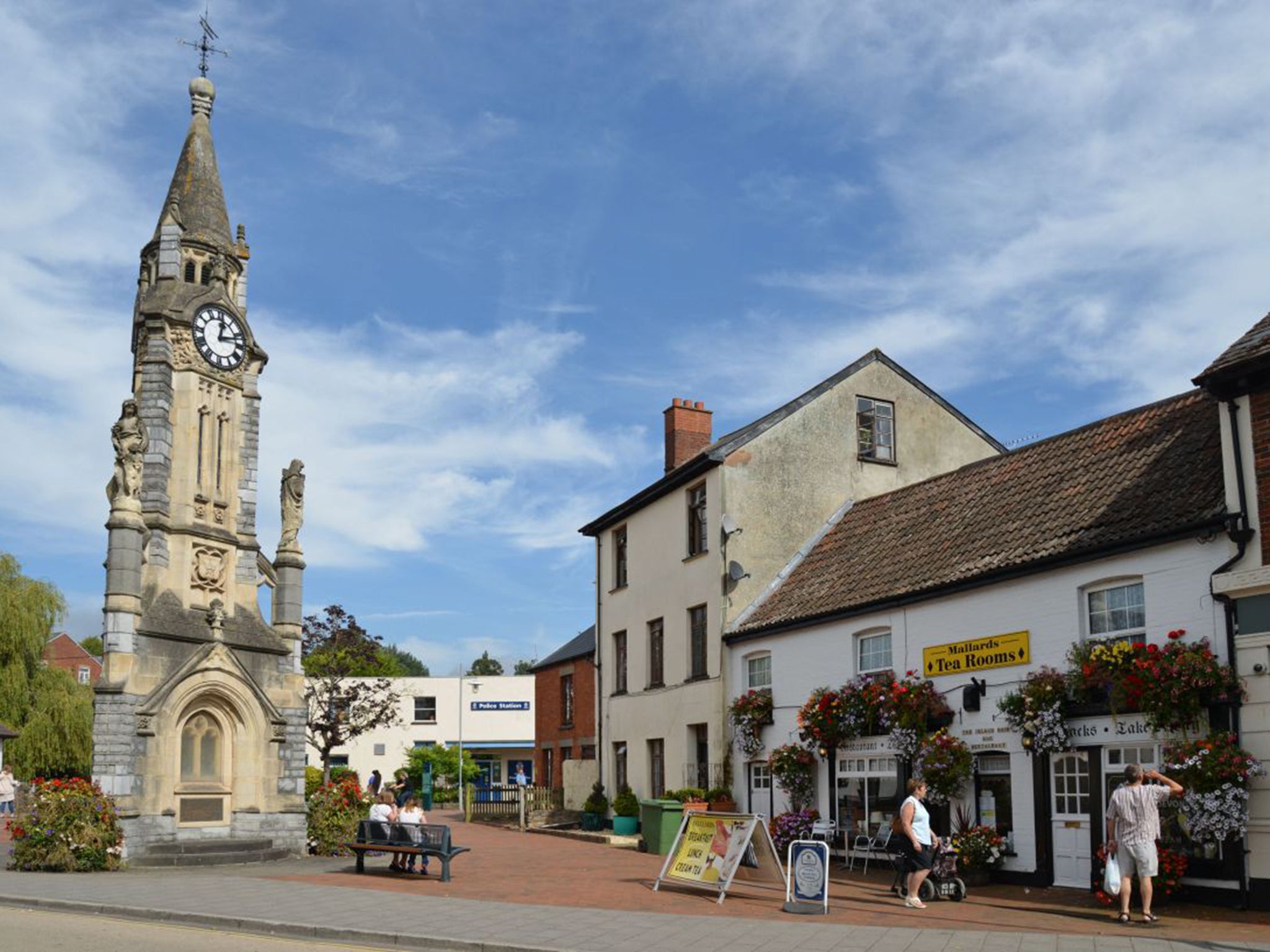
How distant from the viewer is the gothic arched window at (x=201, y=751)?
21.8m

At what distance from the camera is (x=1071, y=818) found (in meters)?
16.9

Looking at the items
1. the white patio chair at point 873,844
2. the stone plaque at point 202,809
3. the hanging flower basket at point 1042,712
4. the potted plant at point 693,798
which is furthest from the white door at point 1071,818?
the stone plaque at point 202,809

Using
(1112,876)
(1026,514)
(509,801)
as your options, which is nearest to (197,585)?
(1026,514)

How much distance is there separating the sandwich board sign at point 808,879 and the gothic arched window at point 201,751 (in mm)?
11628

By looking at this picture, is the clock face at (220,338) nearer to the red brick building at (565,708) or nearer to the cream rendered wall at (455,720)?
the red brick building at (565,708)

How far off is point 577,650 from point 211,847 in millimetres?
17358

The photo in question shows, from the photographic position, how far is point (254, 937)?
41.6 feet

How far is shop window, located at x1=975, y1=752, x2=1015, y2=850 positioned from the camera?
1808 cm

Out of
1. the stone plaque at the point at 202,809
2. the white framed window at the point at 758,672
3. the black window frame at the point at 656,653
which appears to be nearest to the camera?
the stone plaque at the point at 202,809

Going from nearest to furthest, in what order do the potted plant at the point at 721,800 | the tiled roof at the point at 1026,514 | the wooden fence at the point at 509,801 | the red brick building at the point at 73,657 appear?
the tiled roof at the point at 1026,514, the potted plant at the point at 721,800, the wooden fence at the point at 509,801, the red brick building at the point at 73,657

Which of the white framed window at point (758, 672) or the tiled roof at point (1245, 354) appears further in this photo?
the white framed window at point (758, 672)

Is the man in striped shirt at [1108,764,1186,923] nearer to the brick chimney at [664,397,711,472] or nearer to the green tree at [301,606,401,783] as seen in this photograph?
the brick chimney at [664,397,711,472]

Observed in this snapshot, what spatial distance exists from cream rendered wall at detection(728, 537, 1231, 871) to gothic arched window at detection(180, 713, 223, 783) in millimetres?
10192

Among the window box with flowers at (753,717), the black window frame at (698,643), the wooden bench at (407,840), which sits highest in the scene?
the black window frame at (698,643)
